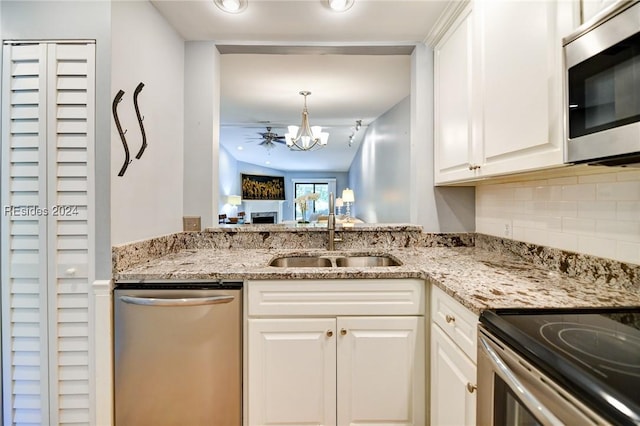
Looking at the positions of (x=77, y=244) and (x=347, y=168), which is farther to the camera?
(x=347, y=168)

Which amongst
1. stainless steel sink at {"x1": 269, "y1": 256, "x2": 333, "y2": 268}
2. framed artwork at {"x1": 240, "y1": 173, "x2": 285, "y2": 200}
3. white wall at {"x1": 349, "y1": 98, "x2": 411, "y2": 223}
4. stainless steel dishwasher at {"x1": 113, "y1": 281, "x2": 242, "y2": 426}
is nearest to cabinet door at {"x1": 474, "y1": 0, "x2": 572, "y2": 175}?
stainless steel sink at {"x1": 269, "y1": 256, "x2": 333, "y2": 268}

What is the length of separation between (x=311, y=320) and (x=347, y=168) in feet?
32.4

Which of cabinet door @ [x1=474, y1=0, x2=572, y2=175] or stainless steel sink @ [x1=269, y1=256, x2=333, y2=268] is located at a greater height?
cabinet door @ [x1=474, y1=0, x2=572, y2=175]

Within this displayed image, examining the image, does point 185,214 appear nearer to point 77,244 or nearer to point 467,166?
point 77,244

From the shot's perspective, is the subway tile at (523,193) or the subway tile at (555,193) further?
the subway tile at (523,193)

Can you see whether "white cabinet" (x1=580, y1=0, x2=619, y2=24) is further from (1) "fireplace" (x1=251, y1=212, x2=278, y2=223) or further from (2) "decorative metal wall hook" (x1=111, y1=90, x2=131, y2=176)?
(1) "fireplace" (x1=251, y1=212, x2=278, y2=223)

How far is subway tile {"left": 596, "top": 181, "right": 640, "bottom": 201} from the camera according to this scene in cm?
105

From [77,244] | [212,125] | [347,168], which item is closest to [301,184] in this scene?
[347,168]

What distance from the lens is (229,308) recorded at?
1.36 meters

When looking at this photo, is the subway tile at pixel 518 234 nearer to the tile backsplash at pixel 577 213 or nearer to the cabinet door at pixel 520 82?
the tile backsplash at pixel 577 213

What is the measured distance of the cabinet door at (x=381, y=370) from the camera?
4.57 feet

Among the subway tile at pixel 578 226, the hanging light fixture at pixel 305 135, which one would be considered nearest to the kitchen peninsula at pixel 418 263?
the subway tile at pixel 578 226

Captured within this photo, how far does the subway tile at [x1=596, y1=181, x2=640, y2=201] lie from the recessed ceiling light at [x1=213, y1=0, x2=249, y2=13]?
1835mm

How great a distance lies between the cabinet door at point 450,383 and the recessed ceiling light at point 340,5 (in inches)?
64.8
